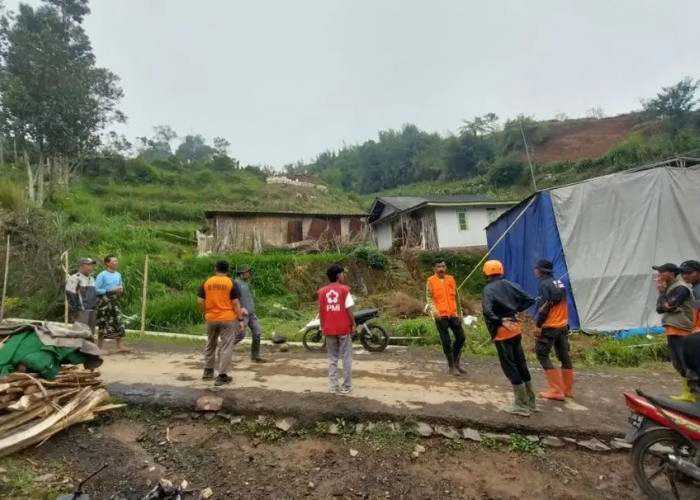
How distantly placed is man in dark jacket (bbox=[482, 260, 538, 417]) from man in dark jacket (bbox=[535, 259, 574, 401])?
0.31m

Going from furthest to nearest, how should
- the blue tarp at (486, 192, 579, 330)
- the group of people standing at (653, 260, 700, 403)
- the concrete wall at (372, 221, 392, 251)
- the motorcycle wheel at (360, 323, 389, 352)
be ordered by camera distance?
the concrete wall at (372, 221, 392, 251)
the blue tarp at (486, 192, 579, 330)
the motorcycle wheel at (360, 323, 389, 352)
the group of people standing at (653, 260, 700, 403)

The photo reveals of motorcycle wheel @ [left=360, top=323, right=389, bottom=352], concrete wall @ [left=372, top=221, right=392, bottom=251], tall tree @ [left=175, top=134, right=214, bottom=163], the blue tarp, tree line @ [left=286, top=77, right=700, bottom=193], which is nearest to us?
motorcycle wheel @ [left=360, top=323, right=389, bottom=352]

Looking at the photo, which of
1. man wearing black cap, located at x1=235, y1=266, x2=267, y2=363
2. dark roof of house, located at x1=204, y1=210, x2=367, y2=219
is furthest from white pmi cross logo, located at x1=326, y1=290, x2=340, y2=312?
dark roof of house, located at x1=204, y1=210, x2=367, y2=219

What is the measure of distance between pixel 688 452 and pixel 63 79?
→ 2868 centimetres

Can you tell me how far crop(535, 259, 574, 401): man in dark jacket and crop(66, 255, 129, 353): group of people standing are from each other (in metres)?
6.53

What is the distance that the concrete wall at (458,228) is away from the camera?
73.0 feet

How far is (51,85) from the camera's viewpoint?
71.4 ft

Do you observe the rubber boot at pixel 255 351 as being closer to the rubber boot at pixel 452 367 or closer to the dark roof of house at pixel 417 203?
the rubber boot at pixel 452 367

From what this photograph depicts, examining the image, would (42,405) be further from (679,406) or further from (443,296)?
(679,406)

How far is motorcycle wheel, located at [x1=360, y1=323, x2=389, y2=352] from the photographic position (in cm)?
820

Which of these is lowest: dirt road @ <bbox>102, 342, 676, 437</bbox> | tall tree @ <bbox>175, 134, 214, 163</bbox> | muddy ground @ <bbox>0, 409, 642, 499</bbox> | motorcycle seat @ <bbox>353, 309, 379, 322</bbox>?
muddy ground @ <bbox>0, 409, 642, 499</bbox>

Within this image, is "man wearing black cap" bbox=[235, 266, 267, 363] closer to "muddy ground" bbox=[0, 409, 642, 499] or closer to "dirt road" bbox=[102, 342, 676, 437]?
"dirt road" bbox=[102, 342, 676, 437]

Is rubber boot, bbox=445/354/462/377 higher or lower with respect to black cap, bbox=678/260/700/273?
lower

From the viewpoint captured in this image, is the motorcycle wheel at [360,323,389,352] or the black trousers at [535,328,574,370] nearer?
the black trousers at [535,328,574,370]
